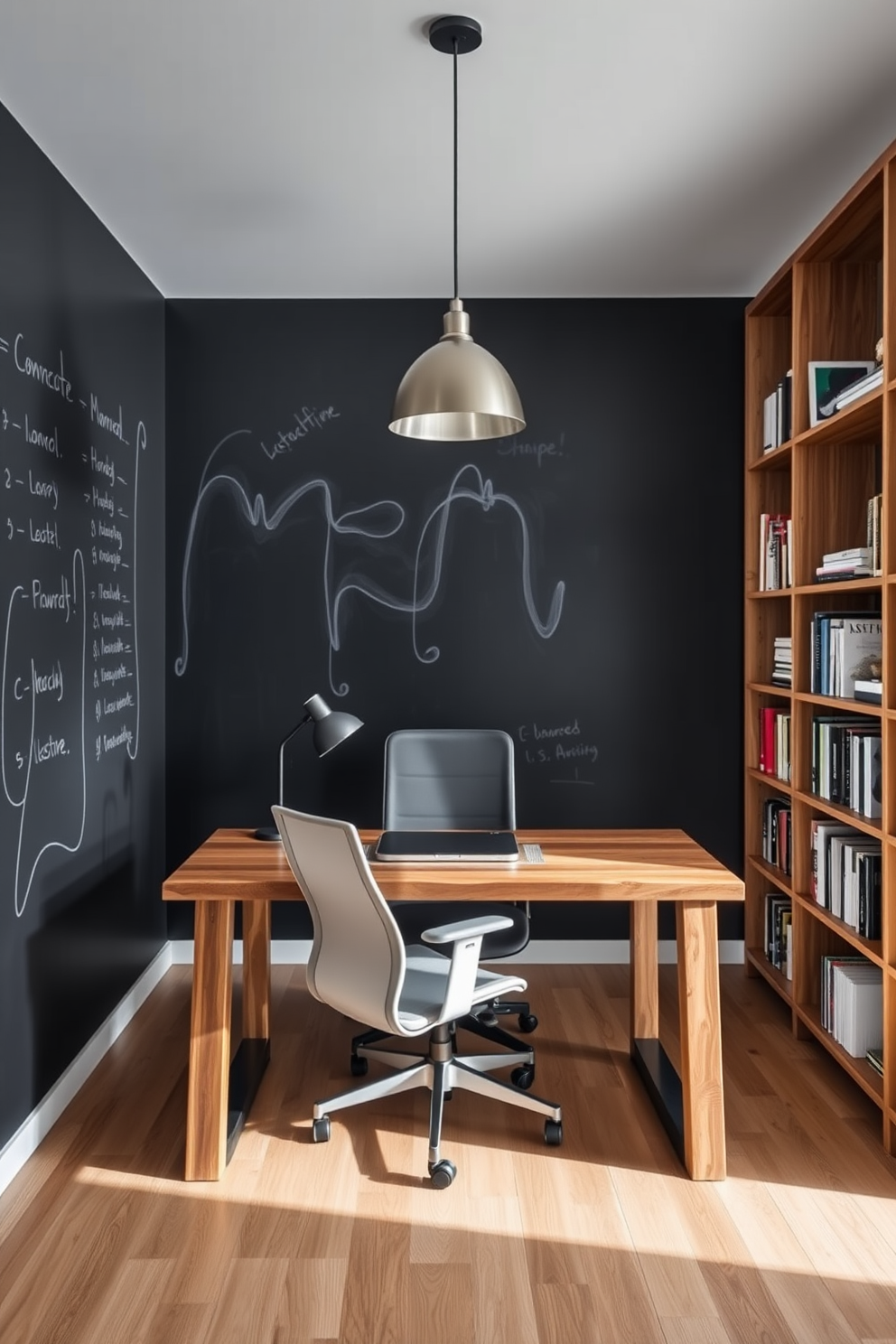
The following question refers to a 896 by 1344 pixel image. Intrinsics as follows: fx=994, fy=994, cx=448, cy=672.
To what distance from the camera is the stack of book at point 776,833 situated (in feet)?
11.6

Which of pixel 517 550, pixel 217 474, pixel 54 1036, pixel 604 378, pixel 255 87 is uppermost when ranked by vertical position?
pixel 255 87

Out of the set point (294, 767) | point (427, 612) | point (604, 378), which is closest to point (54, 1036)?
point (294, 767)

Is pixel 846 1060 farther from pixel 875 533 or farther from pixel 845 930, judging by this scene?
pixel 875 533

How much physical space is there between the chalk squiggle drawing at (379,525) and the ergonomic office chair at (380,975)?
1.71 meters

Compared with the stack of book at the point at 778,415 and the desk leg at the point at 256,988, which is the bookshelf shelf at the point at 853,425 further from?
the desk leg at the point at 256,988

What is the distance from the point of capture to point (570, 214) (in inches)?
127

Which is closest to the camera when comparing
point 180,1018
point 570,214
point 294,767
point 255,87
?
point 255,87

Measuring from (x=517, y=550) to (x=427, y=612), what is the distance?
44 centimetres

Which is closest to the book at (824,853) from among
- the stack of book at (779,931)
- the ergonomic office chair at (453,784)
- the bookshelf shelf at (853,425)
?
the stack of book at (779,931)

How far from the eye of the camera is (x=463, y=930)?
7.64 ft

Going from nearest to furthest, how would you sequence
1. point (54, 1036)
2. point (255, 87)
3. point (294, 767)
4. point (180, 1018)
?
point (255, 87) → point (54, 1036) → point (180, 1018) → point (294, 767)

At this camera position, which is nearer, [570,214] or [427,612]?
[570,214]

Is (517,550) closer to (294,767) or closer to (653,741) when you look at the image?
(653,741)

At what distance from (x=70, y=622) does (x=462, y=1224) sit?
1.93 meters
